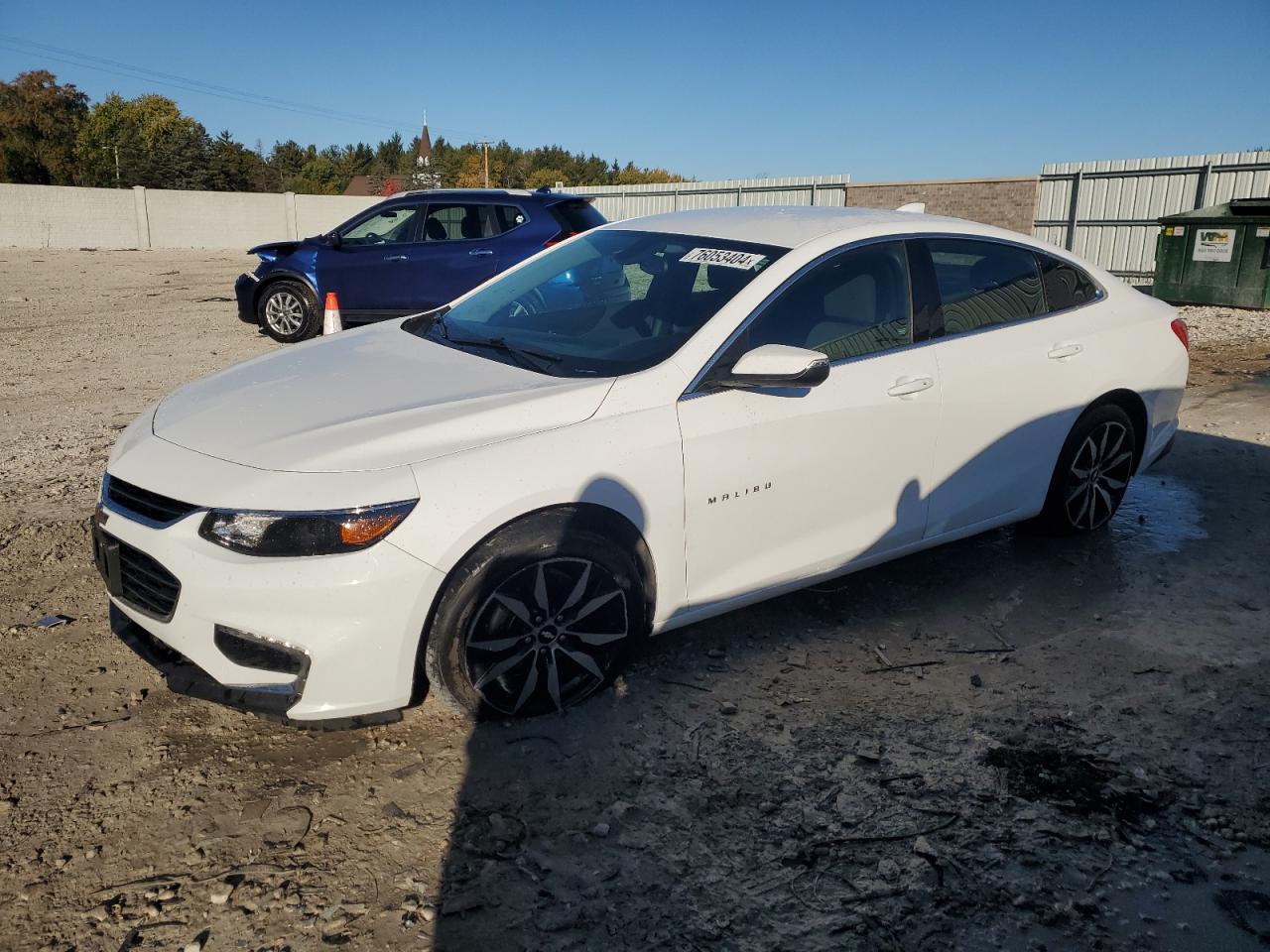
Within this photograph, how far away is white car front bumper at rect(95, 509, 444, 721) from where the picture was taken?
2781 mm

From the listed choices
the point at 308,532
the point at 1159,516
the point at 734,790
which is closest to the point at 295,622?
the point at 308,532

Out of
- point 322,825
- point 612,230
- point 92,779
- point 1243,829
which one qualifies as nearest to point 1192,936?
point 1243,829

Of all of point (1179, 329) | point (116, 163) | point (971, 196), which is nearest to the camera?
point (1179, 329)

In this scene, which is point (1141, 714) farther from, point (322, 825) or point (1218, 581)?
point (322, 825)

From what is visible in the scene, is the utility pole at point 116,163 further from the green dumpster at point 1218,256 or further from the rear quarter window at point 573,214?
the green dumpster at point 1218,256

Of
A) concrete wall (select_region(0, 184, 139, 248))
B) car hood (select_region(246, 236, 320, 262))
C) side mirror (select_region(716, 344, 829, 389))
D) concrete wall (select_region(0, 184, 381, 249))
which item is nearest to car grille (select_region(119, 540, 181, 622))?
side mirror (select_region(716, 344, 829, 389))

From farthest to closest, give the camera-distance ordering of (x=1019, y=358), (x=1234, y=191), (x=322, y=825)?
1. (x=1234, y=191)
2. (x=1019, y=358)
3. (x=322, y=825)

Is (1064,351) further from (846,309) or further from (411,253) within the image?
(411,253)

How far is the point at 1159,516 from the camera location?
5.56 meters

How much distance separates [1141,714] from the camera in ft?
11.3

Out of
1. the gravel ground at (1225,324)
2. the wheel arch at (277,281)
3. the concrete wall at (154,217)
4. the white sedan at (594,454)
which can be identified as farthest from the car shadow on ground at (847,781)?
the concrete wall at (154,217)

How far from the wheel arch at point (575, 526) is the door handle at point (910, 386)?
124cm

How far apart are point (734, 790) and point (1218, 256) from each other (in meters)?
15.5

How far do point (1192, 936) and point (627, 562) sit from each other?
1.86 metres
